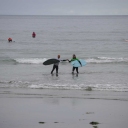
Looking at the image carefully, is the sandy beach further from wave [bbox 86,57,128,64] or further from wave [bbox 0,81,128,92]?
wave [bbox 86,57,128,64]

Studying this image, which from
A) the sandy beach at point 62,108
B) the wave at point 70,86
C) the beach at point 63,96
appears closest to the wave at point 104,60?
the beach at point 63,96

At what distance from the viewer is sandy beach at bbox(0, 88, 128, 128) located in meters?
10.7

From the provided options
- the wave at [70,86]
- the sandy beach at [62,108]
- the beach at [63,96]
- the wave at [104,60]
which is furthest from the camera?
the wave at [104,60]

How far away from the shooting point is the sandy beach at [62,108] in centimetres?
1073

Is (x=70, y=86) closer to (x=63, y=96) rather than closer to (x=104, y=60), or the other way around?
(x=63, y=96)

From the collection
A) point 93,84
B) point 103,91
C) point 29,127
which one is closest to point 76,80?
point 93,84

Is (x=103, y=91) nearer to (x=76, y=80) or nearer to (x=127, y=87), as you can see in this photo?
(x=127, y=87)

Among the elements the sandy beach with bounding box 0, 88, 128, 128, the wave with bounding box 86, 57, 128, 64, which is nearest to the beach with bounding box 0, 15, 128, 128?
the sandy beach with bounding box 0, 88, 128, 128

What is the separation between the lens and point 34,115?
11.6 m

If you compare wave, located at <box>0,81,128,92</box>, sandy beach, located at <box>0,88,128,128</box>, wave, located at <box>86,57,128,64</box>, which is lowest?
sandy beach, located at <box>0,88,128,128</box>

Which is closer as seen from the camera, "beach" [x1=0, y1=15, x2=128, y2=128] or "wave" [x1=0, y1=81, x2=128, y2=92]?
"beach" [x1=0, y1=15, x2=128, y2=128]

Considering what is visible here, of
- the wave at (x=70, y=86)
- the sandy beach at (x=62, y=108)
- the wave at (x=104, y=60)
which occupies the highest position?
the wave at (x=104, y=60)

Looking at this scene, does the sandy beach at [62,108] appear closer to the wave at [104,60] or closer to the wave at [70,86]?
the wave at [70,86]

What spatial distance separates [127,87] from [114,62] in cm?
1037
